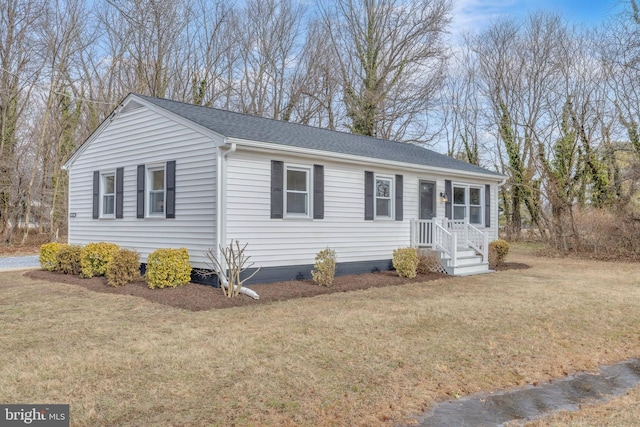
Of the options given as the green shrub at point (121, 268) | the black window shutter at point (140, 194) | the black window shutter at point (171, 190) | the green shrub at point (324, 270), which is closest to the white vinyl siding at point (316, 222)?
the green shrub at point (324, 270)

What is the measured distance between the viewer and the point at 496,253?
13.5m

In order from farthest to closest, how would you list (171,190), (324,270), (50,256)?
(50,256) → (171,190) → (324,270)

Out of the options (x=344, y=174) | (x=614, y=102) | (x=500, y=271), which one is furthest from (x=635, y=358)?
(x=614, y=102)

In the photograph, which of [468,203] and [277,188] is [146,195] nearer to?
[277,188]

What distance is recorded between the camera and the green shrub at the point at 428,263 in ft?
37.9

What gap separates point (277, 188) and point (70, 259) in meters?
5.38

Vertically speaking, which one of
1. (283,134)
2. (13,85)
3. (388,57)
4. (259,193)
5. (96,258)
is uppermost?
A: (388,57)

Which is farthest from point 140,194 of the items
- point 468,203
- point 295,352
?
point 468,203

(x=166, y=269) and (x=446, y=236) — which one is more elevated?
(x=446, y=236)

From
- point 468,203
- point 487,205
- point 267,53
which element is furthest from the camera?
point 267,53

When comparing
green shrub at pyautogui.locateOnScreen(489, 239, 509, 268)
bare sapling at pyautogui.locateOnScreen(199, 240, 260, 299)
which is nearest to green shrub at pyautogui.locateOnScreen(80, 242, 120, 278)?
bare sapling at pyautogui.locateOnScreen(199, 240, 260, 299)

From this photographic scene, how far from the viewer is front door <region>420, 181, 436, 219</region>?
12800 mm

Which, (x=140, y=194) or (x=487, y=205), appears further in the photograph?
(x=487, y=205)

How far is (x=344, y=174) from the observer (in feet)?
35.6
